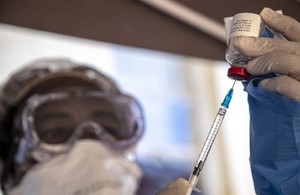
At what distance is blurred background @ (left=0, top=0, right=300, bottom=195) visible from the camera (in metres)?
1.19

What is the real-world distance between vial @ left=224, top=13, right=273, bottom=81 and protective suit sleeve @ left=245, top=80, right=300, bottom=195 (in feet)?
0.12

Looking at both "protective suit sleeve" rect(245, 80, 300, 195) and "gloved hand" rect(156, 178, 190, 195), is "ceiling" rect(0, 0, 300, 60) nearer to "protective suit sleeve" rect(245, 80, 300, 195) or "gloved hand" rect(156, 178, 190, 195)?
"protective suit sleeve" rect(245, 80, 300, 195)

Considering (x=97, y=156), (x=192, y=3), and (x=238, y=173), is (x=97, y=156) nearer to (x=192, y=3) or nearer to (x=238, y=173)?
(x=192, y=3)

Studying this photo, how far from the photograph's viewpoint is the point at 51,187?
116 centimetres

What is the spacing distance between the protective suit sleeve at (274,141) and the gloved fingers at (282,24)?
8cm

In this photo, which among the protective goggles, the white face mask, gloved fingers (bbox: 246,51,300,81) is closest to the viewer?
gloved fingers (bbox: 246,51,300,81)

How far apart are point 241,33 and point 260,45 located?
3 cm

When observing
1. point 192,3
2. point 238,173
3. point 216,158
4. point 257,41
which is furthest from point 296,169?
point 216,158

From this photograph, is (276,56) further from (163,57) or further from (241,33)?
(163,57)

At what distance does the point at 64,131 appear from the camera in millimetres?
1323

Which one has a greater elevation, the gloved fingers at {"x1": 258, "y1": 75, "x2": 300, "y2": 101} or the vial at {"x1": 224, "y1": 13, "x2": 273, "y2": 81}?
the vial at {"x1": 224, "y1": 13, "x2": 273, "y2": 81}

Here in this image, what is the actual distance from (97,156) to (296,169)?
57 centimetres

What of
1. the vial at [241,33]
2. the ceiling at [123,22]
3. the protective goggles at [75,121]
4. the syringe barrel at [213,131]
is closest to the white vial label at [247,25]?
the vial at [241,33]

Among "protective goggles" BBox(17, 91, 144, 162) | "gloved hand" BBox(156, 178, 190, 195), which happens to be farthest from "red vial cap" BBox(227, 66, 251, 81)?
"protective goggles" BBox(17, 91, 144, 162)
